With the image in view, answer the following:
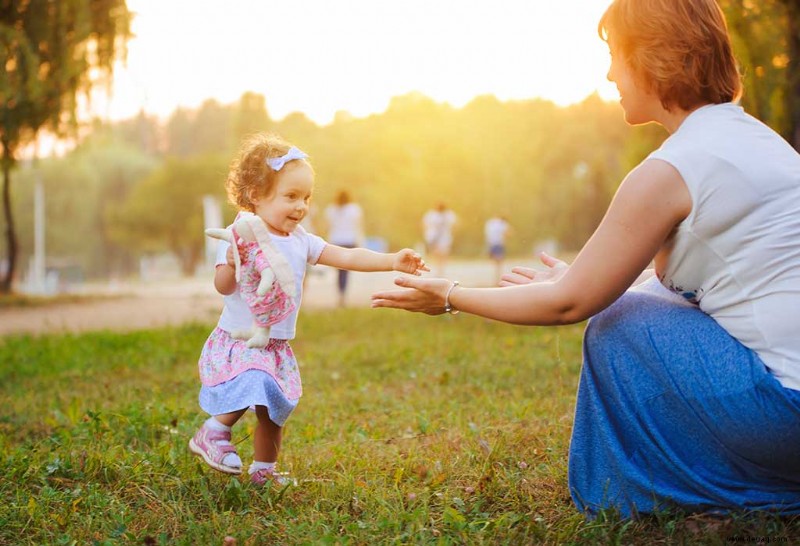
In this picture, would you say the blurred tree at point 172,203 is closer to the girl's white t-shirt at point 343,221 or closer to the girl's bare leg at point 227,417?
the girl's white t-shirt at point 343,221

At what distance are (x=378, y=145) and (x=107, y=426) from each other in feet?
193

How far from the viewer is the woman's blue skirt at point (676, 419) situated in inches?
99.3

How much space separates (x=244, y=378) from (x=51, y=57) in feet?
41.9

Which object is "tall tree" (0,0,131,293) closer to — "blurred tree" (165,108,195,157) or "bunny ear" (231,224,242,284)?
"bunny ear" (231,224,242,284)

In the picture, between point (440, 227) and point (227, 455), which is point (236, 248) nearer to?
point (227, 455)

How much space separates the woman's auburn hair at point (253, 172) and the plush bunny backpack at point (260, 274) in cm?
17

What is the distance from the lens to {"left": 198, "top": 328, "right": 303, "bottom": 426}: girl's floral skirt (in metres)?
3.17

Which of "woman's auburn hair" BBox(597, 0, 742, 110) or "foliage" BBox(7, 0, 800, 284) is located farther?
"foliage" BBox(7, 0, 800, 284)

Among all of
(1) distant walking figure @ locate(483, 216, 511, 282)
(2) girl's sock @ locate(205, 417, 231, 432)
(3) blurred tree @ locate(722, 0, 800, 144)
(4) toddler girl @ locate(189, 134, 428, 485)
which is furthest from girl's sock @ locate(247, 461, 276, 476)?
(1) distant walking figure @ locate(483, 216, 511, 282)

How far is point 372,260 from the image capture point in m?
3.39

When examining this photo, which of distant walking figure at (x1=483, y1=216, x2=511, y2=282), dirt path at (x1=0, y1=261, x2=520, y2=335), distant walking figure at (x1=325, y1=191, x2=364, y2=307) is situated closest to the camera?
dirt path at (x1=0, y1=261, x2=520, y2=335)

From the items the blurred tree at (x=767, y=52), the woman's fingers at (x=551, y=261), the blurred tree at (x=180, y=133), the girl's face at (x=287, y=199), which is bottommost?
the woman's fingers at (x=551, y=261)

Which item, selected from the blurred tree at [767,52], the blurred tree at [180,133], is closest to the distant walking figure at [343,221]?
the blurred tree at [767,52]

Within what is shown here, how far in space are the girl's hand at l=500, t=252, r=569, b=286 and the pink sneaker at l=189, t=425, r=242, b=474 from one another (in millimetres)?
1141
